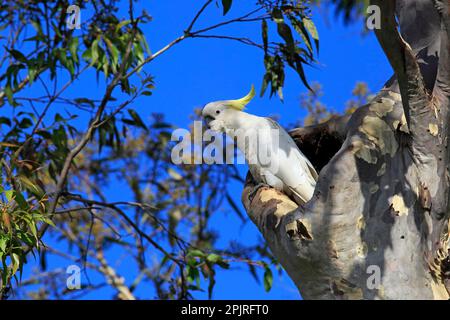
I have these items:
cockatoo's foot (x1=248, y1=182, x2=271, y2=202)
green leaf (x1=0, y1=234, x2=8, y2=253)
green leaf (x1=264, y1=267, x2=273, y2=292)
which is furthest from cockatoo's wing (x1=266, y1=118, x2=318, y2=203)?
green leaf (x1=264, y1=267, x2=273, y2=292)

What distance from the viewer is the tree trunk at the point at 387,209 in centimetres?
224

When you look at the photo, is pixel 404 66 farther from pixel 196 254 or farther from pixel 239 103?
pixel 196 254

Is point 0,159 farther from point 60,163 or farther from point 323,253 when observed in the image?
point 323,253

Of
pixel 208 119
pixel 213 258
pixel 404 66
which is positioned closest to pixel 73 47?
pixel 208 119

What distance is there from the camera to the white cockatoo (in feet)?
10.1

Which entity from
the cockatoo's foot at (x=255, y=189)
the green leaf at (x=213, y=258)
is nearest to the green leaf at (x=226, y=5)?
the cockatoo's foot at (x=255, y=189)

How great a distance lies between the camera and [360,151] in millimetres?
2338

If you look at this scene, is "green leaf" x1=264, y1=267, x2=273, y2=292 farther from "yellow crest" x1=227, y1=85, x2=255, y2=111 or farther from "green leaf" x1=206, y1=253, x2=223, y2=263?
"yellow crest" x1=227, y1=85, x2=255, y2=111

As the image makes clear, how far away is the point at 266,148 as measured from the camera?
3.31 meters

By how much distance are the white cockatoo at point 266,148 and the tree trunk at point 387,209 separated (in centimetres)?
65

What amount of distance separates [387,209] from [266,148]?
1080mm
